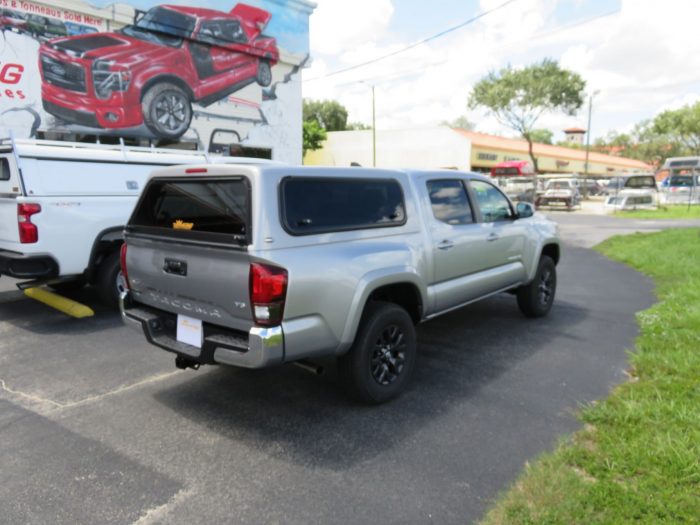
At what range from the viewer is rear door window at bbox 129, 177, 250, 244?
11.0ft

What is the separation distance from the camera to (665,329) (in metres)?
5.55

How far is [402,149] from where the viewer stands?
43.7 m

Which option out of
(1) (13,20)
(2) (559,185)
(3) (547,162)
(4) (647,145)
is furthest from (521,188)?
(4) (647,145)

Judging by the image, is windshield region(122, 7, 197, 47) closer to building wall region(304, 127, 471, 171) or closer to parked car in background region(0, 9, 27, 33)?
parked car in background region(0, 9, 27, 33)

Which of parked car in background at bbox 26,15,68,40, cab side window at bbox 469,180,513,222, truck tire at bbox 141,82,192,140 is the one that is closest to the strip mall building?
truck tire at bbox 141,82,192,140

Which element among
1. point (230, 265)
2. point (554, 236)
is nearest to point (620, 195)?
point (554, 236)

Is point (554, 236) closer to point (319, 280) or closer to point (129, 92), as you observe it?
point (319, 280)

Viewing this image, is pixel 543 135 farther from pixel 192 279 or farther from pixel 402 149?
pixel 192 279

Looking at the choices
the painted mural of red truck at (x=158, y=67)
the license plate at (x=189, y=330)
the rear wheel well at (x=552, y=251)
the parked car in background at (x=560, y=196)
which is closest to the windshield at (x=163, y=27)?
the painted mural of red truck at (x=158, y=67)

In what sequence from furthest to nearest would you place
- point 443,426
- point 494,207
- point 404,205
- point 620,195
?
point 620,195, point 494,207, point 404,205, point 443,426

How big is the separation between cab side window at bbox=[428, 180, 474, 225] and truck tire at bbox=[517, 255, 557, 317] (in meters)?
1.58

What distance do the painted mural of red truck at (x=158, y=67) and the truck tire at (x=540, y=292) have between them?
13.4 metres

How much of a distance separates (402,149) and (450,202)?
3996cm

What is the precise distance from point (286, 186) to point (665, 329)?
4.56 metres
